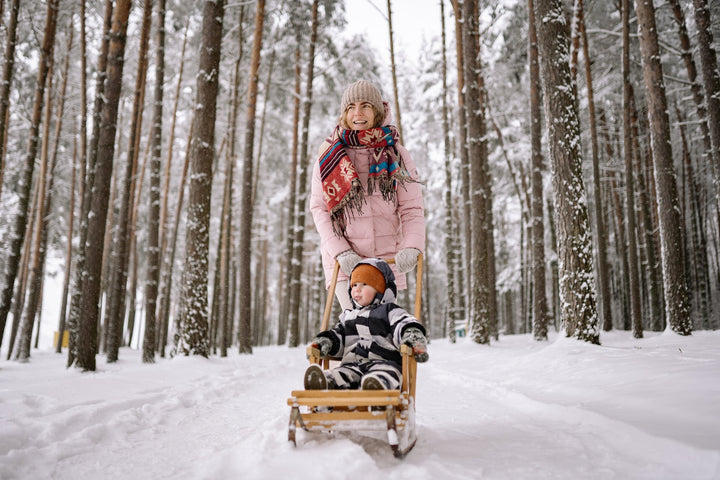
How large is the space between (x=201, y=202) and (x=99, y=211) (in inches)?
76.2

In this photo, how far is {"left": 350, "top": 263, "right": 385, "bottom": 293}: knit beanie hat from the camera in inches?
117

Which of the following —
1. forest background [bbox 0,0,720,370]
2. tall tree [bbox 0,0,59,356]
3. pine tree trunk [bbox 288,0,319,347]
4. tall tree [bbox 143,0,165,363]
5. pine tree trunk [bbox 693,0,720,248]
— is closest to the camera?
forest background [bbox 0,0,720,370]

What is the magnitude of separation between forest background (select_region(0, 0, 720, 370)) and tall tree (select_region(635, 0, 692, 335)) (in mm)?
35

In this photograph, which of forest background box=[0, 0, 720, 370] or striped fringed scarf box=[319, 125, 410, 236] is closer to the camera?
striped fringed scarf box=[319, 125, 410, 236]

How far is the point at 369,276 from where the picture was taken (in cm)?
299

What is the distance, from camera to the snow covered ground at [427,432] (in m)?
2.12

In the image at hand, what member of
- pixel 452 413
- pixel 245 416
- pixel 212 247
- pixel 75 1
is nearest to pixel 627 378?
pixel 452 413

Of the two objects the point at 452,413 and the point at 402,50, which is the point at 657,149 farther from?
the point at 402,50

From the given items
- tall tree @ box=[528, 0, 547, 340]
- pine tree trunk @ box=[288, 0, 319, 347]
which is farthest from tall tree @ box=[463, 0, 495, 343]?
pine tree trunk @ box=[288, 0, 319, 347]

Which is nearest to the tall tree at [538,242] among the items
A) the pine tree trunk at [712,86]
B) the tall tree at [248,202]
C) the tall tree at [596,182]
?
the tall tree at [596,182]

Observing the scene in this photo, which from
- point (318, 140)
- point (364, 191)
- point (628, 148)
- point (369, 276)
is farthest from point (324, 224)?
point (318, 140)

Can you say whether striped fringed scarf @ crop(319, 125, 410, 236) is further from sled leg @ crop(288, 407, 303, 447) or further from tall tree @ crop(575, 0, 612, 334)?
tall tree @ crop(575, 0, 612, 334)

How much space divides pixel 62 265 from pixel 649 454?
76.9ft

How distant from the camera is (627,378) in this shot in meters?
3.53
